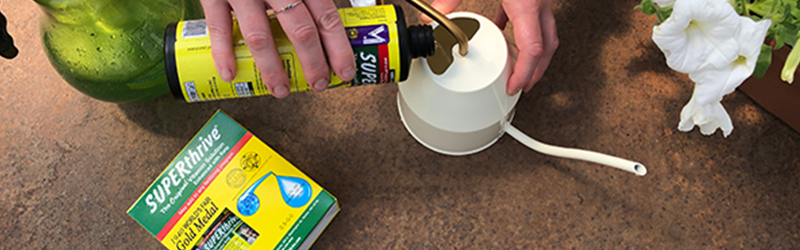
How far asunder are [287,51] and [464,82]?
A: 18 centimetres

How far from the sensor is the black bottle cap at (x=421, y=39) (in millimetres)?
452

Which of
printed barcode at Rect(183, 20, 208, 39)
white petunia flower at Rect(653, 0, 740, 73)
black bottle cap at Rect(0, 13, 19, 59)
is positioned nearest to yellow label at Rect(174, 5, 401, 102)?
printed barcode at Rect(183, 20, 208, 39)

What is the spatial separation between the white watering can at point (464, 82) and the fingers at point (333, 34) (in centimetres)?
8

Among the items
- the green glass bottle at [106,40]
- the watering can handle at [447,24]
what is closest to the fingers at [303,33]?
the watering can handle at [447,24]

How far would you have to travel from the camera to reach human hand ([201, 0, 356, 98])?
16.8 inches

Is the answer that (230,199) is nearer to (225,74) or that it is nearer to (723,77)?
(225,74)

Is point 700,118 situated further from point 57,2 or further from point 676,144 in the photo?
point 57,2

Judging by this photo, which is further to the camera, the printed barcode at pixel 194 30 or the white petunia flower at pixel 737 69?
the printed barcode at pixel 194 30

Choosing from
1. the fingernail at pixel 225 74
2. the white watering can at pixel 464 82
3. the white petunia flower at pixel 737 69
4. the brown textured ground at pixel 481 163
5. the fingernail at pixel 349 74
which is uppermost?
the white petunia flower at pixel 737 69

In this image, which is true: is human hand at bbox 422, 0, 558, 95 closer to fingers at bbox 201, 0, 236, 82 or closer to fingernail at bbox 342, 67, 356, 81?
fingernail at bbox 342, 67, 356, 81

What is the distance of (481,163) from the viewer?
0.65m

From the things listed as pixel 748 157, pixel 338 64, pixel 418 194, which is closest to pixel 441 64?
pixel 338 64

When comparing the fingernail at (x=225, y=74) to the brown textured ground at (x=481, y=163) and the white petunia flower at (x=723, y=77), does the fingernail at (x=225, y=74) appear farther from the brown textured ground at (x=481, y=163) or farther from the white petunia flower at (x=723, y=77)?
the white petunia flower at (x=723, y=77)

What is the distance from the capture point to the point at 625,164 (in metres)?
0.52
